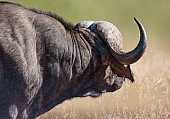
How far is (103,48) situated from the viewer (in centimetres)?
663

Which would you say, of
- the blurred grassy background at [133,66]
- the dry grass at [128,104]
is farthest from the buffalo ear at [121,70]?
the dry grass at [128,104]

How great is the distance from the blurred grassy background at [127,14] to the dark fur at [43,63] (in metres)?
14.4

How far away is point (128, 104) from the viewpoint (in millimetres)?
12062

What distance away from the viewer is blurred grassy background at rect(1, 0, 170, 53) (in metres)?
22.9

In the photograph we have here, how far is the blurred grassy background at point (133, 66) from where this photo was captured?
11.0 meters

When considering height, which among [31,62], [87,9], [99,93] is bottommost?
[87,9]

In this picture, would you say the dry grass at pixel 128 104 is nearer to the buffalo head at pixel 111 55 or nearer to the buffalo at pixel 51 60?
the buffalo head at pixel 111 55

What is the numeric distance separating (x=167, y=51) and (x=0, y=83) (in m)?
17.4

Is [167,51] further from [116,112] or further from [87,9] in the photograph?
[116,112]

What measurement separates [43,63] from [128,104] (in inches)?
241

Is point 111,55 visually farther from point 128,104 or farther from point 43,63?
point 128,104

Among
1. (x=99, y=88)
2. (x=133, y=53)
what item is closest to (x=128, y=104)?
(x=99, y=88)

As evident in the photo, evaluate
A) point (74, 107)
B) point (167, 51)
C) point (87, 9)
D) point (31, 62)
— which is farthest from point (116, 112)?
point (87, 9)

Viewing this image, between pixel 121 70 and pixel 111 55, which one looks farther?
pixel 121 70
